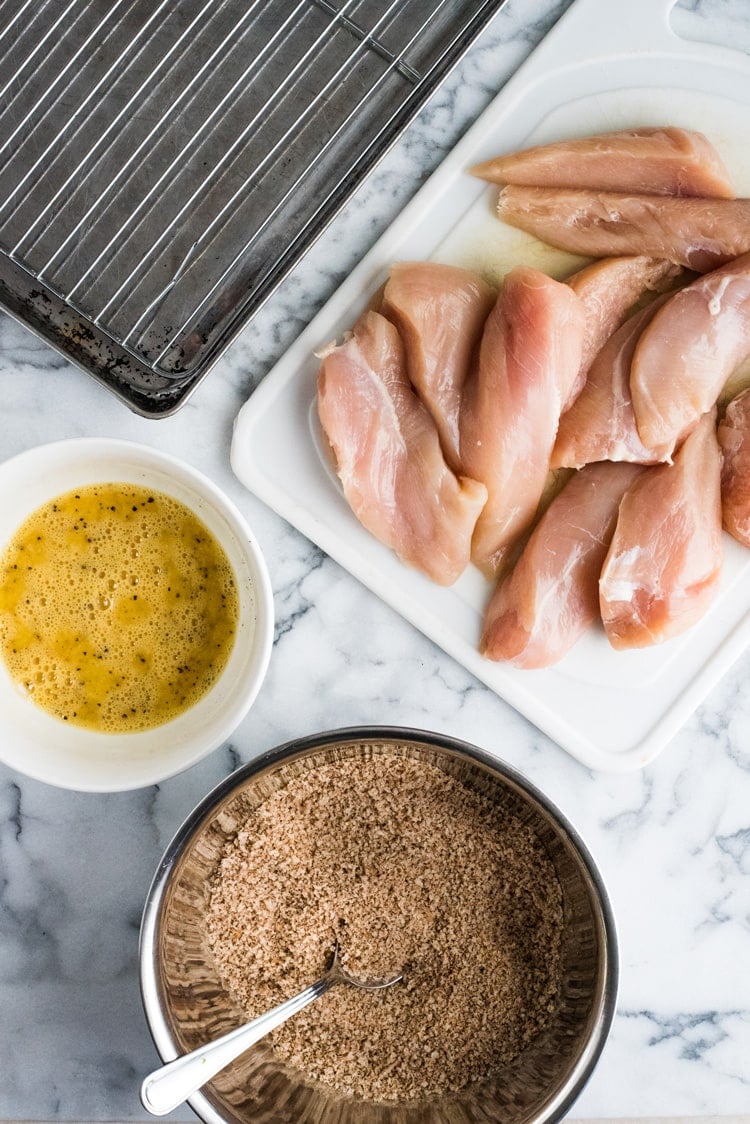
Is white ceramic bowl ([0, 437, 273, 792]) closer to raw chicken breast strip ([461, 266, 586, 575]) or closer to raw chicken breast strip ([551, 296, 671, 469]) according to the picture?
raw chicken breast strip ([461, 266, 586, 575])

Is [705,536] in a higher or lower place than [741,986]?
higher

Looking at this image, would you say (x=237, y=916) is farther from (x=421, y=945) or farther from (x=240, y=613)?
(x=240, y=613)

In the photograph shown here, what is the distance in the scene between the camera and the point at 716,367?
140 centimetres

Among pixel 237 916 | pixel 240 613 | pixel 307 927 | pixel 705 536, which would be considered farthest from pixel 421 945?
pixel 705 536

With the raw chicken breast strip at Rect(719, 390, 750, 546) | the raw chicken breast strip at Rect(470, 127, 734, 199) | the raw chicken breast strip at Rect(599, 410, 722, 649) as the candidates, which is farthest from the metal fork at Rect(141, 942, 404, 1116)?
the raw chicken breast strip at Rect(470, 127, 734, 199)

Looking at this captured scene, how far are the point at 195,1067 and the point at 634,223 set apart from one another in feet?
4.21

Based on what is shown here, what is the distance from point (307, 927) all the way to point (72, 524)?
2.17 feet

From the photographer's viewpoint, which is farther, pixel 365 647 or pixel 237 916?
pixel 365 647

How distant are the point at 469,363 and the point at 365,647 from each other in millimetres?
461

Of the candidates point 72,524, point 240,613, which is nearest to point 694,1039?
point 240,613

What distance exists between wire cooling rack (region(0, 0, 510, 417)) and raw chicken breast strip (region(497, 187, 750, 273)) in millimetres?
248

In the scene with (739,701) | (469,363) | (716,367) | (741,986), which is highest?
(716,367)

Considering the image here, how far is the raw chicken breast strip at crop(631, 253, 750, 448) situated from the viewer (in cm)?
139

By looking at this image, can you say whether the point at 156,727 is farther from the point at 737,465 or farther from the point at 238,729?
the point at 737,465
